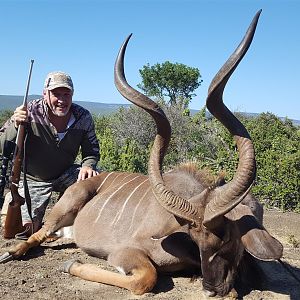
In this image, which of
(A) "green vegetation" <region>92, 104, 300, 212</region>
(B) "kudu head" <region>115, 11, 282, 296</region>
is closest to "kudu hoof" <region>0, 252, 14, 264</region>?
(B) "kudu head" <region>115, 11, 282, 296</region>

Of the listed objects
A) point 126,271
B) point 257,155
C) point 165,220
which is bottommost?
point 126,271

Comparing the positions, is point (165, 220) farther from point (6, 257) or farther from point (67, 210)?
point (6, 257)

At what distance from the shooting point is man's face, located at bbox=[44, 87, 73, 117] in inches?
188

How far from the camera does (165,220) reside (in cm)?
366

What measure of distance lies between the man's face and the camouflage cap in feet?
0.15

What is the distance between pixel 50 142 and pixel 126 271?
5.99 ft

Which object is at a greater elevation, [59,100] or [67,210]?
[59,100]

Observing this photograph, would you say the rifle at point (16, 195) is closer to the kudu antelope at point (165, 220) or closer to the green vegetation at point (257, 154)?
the kudu antelope at point (165, 220)

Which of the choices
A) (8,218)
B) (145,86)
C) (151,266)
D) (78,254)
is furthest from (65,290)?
(145,86)

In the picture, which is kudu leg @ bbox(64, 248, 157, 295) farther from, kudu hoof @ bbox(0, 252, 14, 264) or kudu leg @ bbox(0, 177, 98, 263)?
kudu leg @ bbox(0, 177, 98, 263)

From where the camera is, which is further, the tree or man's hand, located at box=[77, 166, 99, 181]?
the tree

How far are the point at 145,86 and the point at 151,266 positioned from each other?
23092mm

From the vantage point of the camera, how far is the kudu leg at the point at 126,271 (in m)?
3.32

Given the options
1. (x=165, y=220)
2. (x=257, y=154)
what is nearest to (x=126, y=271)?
(x=165, y=220)
